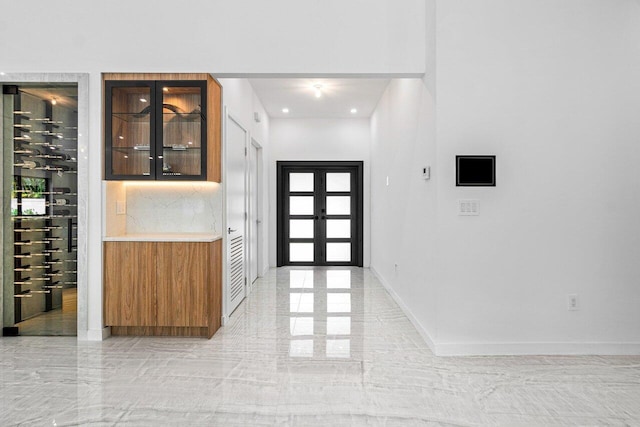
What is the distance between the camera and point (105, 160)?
3.74 m

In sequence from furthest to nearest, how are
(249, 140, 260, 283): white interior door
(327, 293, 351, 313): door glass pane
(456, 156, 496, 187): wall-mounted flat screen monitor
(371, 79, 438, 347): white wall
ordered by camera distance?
(249, 140, 260, 283): white interior door → (327, 293, 351, 313): door glass pane → (371, 79, 438, 347): white wall → (456, 156, 496, 187): wall-mounted flat screen monitor

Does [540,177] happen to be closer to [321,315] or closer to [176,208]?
[321,315]

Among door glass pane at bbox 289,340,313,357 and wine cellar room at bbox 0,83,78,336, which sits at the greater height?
wine cellar room at bbox 0,83,78,336

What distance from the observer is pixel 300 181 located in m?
8.28

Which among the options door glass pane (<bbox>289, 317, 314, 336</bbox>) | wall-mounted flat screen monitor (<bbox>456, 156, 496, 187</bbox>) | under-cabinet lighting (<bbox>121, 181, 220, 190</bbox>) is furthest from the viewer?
under-cabinet lighting (<bbox>121, 181, 220, 190</bbox>)

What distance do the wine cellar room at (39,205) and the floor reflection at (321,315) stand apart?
205cm

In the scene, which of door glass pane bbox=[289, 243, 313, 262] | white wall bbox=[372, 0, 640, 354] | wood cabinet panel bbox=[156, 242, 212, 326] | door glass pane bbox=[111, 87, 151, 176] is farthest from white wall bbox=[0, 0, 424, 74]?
door glass pane bbox=[289, 243, 313, 262]

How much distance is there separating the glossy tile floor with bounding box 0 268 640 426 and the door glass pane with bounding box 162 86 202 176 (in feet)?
5.07

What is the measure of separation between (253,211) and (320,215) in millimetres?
2131

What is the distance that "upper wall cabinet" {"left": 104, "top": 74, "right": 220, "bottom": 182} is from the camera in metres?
3.74

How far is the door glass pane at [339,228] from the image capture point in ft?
27.2

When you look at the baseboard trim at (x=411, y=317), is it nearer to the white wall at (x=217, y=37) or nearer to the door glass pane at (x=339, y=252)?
the door glass pane at (x=339, y=252)

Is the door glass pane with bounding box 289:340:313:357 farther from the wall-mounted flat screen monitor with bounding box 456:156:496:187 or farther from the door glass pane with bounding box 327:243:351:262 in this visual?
the door glass pane with bounding box 327:243:351:262

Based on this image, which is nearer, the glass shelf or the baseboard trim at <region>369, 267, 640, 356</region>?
the baseboard trim at <region>369, 267, 640, 356</region>
